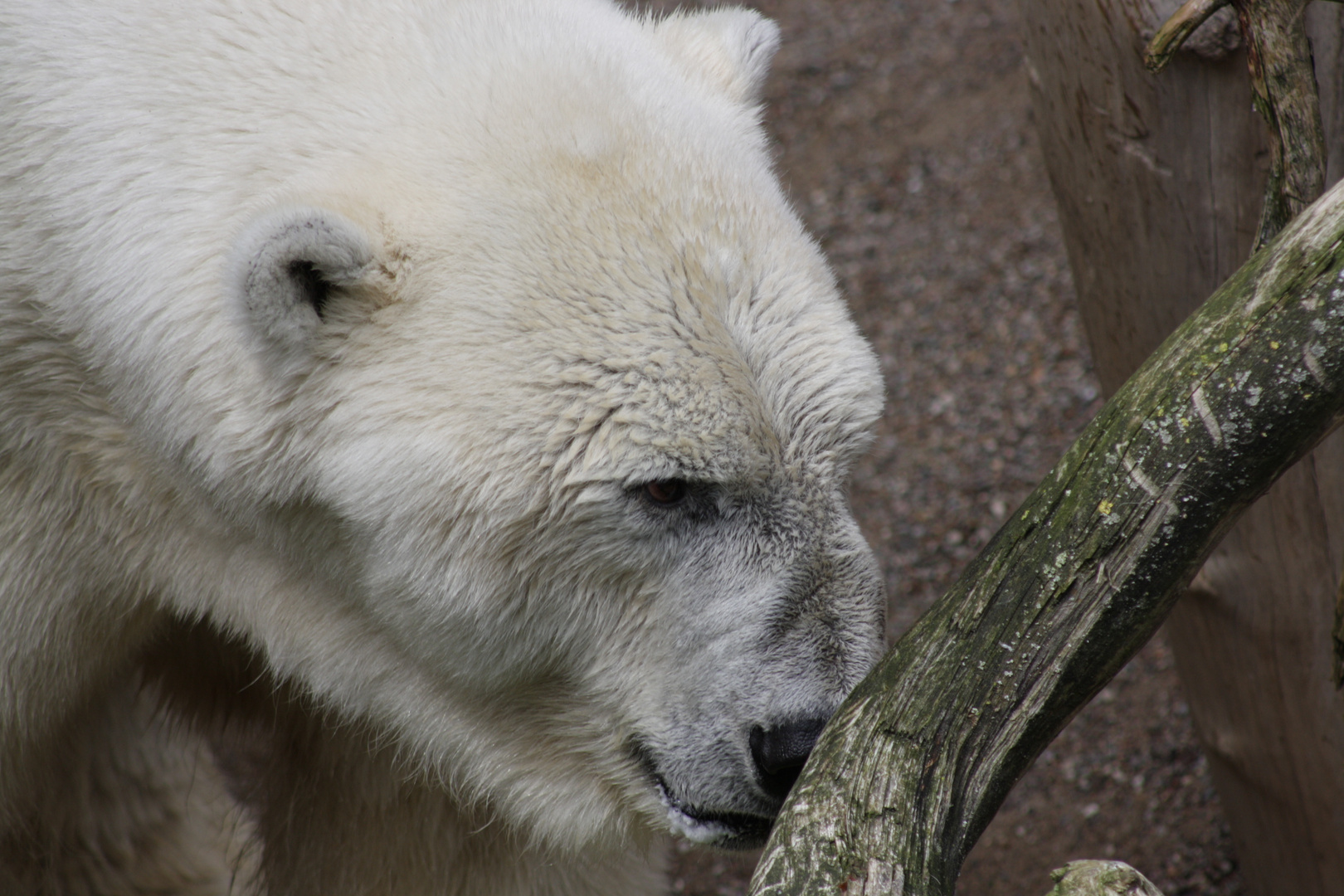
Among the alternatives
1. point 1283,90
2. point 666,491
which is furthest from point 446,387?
point 1283,90

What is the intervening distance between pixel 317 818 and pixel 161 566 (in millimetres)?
822

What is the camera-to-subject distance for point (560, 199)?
1809 mm

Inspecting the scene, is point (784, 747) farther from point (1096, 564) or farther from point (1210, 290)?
point (1210, 290)

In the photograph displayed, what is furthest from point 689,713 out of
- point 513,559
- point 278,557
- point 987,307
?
point 987,307

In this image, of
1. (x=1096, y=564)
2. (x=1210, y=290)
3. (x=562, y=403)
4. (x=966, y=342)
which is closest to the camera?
(x=1096, y=564)

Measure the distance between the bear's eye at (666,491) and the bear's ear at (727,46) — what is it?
804mm

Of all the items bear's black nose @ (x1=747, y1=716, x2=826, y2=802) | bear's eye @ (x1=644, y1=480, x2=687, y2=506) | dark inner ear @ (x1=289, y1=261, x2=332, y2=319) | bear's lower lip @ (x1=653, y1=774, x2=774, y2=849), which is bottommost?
bear's lower lip @ (x1=653, y1=774, x2=774, y2=849)

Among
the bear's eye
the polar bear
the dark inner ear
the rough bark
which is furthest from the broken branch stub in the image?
the dark inner ear

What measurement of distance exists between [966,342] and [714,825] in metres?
3.34

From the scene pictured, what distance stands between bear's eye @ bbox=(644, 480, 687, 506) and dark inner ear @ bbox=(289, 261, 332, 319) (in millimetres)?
536

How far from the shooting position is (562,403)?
5.74 ft

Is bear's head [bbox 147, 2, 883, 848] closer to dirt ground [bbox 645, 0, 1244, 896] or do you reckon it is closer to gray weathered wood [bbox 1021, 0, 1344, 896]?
gray weathered wood [bbox 1021, 0, 1344, 896]

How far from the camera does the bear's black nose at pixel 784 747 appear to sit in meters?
1.82

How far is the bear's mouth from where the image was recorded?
6.59 feet
